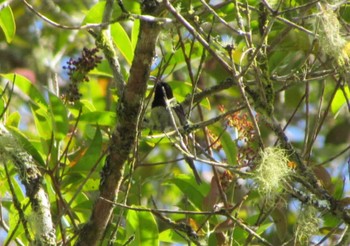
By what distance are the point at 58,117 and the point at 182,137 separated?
1.36 ft

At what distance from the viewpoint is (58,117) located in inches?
100

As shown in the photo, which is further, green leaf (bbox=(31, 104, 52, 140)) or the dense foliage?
green leaf (bbox=(31, 104, 52, 140))

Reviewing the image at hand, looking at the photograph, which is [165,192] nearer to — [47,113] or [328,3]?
[47,113]

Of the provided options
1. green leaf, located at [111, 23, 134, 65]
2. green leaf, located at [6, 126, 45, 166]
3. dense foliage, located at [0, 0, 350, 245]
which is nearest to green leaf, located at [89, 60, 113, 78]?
dense foliage, located at [0, 0, 350, 245]

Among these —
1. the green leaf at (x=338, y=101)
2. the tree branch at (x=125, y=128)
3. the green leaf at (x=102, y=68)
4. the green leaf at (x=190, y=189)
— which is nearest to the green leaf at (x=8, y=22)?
the green leaf at (x=102, y=68)

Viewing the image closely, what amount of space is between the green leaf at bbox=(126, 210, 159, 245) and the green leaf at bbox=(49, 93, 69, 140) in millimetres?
326

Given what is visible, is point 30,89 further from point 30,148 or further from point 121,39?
point 121,39

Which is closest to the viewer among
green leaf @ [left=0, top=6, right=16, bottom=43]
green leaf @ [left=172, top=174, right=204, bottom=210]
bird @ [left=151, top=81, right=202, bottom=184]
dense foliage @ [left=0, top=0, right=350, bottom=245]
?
dense foliage @ [left=0, top=0, right=350, bottom=245]

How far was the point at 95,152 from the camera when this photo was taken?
2.60 meters

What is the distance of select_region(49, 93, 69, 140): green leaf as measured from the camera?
2.52 meters

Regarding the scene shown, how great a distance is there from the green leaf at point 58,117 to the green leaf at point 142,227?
326 mm

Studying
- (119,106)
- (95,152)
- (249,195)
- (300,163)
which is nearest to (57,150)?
(95,152)

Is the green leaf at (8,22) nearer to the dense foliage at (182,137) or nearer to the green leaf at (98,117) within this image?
the dense foliage at (182,137)

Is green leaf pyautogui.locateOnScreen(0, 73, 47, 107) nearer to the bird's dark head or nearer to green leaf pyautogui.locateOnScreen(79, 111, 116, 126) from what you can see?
green leaf pyautogui.locateOnScreen(79, 111, 116, 126)
